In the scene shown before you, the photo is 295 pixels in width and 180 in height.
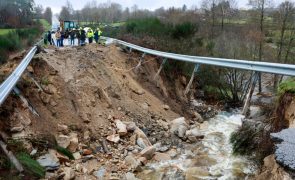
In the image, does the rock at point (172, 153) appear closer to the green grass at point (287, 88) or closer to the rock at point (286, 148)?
the green grass at point (287, 88)

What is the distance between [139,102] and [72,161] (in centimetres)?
629

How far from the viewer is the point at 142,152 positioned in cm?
1108

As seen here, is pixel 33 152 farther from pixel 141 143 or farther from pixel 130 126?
pixel 130 126

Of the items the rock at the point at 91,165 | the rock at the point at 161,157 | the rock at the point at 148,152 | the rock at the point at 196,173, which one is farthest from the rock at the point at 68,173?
the rock at the point at 196,173

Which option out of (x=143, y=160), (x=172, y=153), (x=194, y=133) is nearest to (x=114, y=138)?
(x=143, y=160)

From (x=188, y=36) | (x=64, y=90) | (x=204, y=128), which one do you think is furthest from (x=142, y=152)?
(x=188, y=36)

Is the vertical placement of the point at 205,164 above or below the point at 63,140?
below

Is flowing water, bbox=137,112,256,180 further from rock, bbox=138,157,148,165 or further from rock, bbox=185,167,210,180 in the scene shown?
rock, bbox=138,157,148,165

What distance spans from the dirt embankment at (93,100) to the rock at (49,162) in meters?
0.26

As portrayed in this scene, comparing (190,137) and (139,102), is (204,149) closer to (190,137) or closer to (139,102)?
(190,137)

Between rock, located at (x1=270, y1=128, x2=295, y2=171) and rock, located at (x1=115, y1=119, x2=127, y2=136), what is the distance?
7025mm

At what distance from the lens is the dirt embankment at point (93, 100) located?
408 inches

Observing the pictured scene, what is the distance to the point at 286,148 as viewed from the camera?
17.9 ft

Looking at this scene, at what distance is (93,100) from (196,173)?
18.6ft
